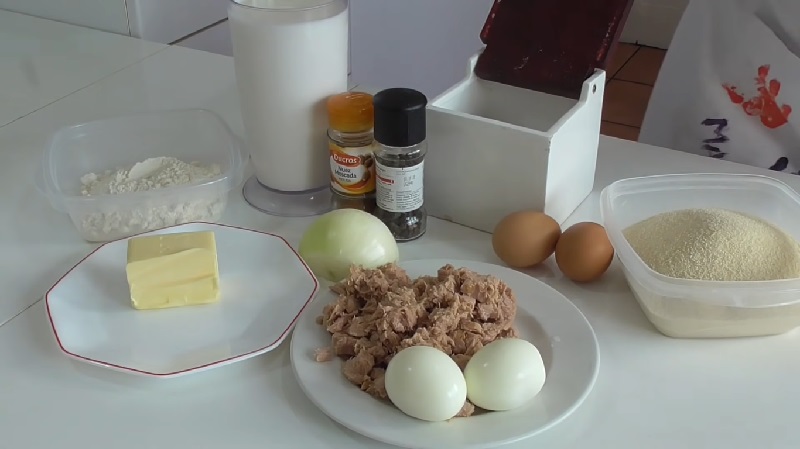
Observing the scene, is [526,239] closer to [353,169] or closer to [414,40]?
[353,169]

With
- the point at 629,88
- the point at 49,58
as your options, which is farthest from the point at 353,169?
the point at 629,88

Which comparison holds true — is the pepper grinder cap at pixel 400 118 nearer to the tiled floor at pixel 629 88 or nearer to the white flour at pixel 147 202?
the white flour at pixel 147 202

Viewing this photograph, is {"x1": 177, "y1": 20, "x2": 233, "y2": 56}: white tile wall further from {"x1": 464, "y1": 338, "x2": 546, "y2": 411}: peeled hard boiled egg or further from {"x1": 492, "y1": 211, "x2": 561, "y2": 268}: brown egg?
{"x1": 464, "y1": 338, "x2": 546, "y2": 411}: peeled hard boiled egg

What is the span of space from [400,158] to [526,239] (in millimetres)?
143

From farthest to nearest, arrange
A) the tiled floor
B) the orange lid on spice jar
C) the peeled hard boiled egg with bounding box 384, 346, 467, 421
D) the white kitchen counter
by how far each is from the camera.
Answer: the tiled floor, the white kitchen counter, the orange lid on spice jar, the peeled hard boiled egg with bounding box 384, 346, 467, 421

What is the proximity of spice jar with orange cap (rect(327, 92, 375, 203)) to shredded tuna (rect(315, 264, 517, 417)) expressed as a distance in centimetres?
14

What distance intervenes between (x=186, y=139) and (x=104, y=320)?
33cm

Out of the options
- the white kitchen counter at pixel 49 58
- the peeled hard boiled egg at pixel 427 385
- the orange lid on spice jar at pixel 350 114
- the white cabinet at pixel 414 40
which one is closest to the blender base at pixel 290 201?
the orange lid on spice jar at pixel 350 114

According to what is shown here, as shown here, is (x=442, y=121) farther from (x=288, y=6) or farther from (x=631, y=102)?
(x=631, y=102)

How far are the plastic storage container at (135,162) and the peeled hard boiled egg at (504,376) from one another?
0.37 meters

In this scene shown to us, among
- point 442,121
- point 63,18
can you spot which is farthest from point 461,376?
point 63,18

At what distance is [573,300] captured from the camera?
0.76m

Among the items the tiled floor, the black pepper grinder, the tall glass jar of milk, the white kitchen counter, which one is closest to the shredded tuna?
the black pepper grinder

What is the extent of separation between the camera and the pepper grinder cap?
77 cm
